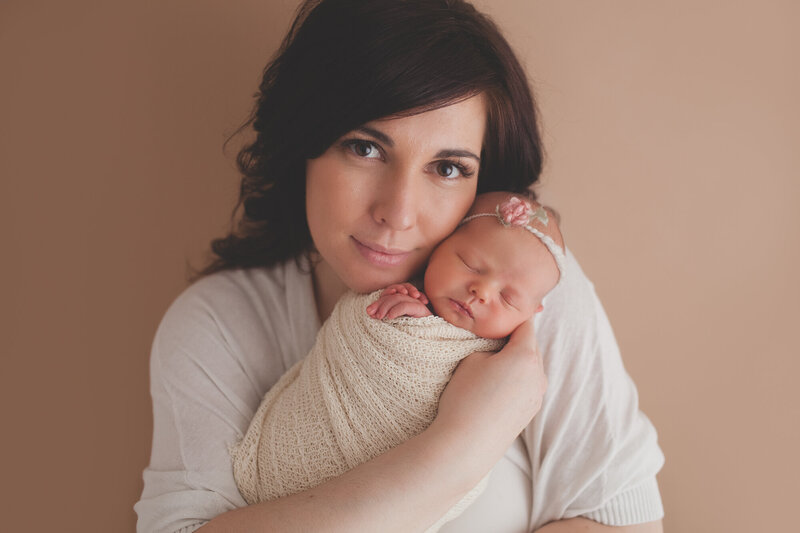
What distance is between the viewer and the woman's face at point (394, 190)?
121 cm

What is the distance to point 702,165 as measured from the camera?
5.37ft

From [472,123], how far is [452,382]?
538 millimetres

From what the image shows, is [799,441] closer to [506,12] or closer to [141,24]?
[506,12]

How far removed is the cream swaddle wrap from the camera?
1.20 meters

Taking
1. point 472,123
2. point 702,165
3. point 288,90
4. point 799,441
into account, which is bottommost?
point 799,441

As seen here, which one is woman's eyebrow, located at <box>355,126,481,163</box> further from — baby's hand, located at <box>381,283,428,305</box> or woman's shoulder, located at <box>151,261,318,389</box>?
woman's shoulder, located at <box>151,261,318,389</box>

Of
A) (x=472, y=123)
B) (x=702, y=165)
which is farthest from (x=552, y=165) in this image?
(x=472, y=123)

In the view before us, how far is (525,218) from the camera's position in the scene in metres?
1.27

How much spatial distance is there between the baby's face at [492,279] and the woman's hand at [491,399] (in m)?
0.07

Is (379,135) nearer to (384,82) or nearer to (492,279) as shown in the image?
(384,82)

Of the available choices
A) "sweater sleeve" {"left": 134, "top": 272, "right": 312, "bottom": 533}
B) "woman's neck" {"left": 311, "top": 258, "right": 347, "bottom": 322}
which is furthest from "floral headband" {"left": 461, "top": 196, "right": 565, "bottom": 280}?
"sweater sleeve" {"left": 134, "top": 272, "right": 312, "bottom": 533}

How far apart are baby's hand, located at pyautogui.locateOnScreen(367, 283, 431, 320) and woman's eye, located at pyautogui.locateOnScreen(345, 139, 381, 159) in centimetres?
28

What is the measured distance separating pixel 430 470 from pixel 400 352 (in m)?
0.23

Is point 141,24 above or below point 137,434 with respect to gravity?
above
